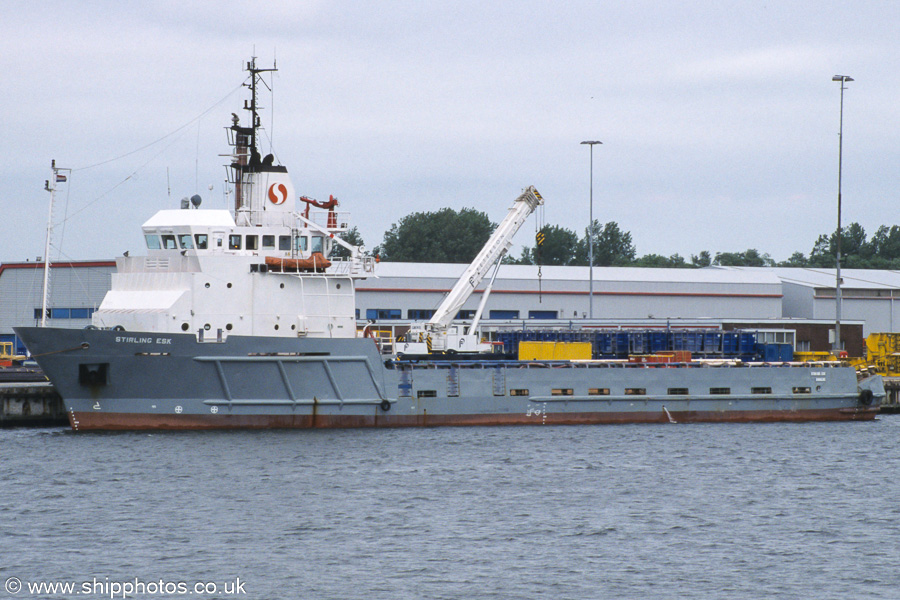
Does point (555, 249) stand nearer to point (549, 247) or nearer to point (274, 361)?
point (549, 247)

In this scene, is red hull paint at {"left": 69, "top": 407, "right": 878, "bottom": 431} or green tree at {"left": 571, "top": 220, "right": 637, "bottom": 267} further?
green tree at {"left": 571, "top": 220, "right": 637, "bottom": 267}

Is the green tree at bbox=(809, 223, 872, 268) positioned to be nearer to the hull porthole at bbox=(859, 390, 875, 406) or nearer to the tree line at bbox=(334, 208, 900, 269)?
the tree line at bbox=(334, 208, 900, 269)

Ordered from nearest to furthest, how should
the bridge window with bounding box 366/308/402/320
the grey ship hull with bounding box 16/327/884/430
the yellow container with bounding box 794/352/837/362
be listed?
1. the grey ship hull with bounding box 16/327/884/430
2. the yellow container with bounding box 794/352/837/362
3. the bridge window with bounding box 366/308/402/320

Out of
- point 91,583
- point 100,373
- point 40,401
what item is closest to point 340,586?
point 91,583

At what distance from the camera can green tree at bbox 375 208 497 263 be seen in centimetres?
9844

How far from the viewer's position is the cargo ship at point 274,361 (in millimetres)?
32281

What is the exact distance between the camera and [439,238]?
9956 centimetres

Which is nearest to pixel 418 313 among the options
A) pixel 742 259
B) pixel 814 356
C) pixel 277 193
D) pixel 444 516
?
pixel 814 356

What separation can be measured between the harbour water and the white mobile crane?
19.9 feet

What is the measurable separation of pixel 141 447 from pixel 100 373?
312 cm

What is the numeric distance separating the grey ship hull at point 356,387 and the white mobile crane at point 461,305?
11.3 ft

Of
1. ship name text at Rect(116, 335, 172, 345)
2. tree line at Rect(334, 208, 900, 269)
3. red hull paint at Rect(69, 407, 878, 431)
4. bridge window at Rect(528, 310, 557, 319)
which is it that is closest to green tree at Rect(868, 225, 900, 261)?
tree line at Rect(334, 208, 900, 269)

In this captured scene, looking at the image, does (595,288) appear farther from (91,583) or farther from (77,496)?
(91,583)

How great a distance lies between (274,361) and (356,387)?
2.79 meters
